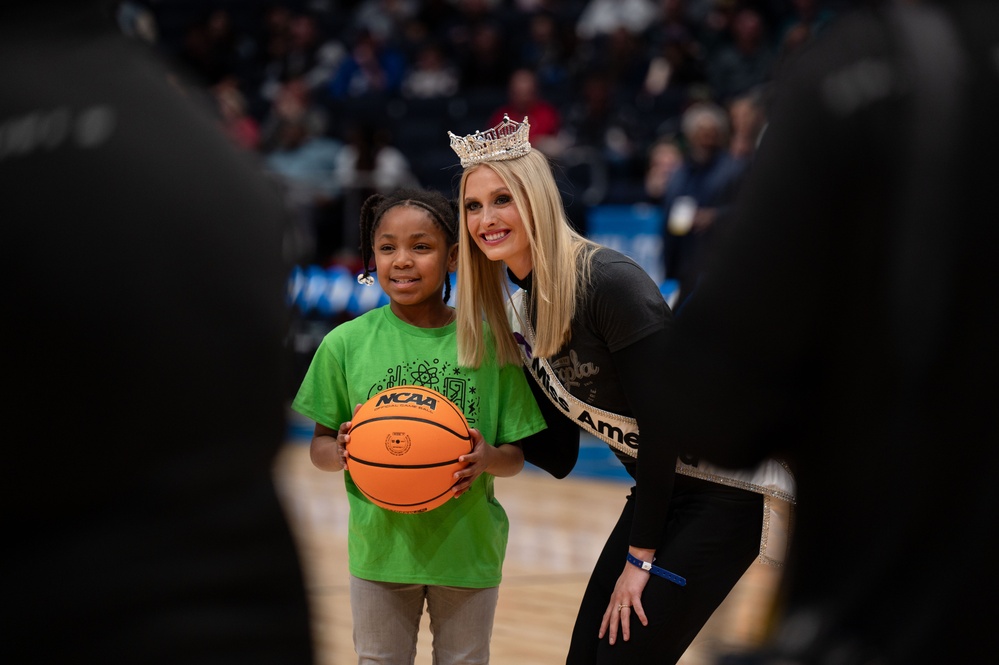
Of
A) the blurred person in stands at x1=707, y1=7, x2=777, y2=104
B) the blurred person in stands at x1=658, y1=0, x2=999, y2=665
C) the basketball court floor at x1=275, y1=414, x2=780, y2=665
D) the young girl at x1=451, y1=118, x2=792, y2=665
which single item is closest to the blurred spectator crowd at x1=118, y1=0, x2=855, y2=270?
the blurred person in stands at x1=707, y1=7, x2=777, y2=104

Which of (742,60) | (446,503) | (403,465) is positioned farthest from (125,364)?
(742,60)

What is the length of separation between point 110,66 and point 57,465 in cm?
44

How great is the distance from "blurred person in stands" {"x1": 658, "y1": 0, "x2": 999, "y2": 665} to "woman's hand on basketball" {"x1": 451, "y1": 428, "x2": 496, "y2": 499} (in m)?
1.57

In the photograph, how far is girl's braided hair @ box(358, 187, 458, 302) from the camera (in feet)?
10.5

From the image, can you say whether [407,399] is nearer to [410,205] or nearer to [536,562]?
[410,205]

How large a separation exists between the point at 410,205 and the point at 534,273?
426 millimetres

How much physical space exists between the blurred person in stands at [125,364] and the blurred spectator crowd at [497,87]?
6603 millimetres

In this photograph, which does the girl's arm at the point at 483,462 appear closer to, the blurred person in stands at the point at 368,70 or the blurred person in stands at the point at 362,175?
the blurred person in stands at the point at 362,175

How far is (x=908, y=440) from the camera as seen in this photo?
1297 mm

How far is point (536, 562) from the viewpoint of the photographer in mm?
5832

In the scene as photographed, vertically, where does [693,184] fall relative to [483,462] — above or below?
above

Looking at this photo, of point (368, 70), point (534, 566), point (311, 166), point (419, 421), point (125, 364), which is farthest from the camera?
point (368, 70)

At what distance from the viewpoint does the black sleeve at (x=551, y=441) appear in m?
3.20

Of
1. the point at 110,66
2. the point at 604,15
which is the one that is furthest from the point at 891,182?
the point at 604,15
